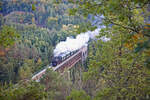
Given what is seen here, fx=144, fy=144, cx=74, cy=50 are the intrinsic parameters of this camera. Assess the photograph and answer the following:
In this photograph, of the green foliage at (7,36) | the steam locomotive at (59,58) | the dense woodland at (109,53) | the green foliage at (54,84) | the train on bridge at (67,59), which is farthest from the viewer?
the steam locomotive at (59,58)

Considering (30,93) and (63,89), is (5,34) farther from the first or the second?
(63,89)

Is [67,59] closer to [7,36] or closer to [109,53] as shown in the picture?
[109,53]

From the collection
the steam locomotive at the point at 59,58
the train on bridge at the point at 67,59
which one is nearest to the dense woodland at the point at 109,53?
the train on bridge at the point at 67,59

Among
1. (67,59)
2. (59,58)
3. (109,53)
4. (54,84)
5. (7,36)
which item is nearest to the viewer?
(7,36)

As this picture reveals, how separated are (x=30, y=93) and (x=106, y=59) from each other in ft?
5.99

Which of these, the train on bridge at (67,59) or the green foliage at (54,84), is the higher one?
the green foliage at (54,84)

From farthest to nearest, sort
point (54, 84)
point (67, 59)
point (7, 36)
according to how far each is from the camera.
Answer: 1. point (67, 59)
2. point (54, 84)
3. point (7, 36)

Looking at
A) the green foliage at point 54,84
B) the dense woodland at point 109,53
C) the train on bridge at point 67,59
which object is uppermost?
the dense woodland at point 109,53

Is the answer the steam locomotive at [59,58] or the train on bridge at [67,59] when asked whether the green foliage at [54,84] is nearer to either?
the train on bridge at [67,59]

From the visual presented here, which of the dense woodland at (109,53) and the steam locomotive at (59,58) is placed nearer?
the dense woodland at (109,53)

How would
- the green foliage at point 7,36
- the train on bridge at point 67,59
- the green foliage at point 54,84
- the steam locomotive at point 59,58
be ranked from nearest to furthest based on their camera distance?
the green foliage at point 7,36
the green foliage at point 54,84
the train on bridge at point 67,59
the steam locomotive at point 59,58

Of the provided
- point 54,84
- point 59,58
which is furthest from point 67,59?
point 54,84

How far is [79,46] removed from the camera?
59.8 ft

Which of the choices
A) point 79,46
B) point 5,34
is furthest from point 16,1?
point 5,34
